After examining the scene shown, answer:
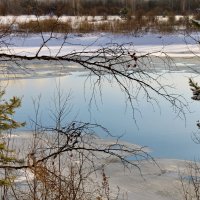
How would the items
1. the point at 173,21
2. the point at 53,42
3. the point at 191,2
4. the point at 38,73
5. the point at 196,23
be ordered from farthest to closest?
the point at 191,2, the point at 173,21, the point at 53,42, the point at 38,73, the point at 196,23

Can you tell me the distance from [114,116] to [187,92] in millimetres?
2510

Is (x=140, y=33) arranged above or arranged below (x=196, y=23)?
below

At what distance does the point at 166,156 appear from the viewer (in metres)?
7.79

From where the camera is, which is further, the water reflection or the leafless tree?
the water reflection

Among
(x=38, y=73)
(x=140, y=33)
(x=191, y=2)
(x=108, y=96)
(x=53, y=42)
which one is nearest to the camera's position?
(x=108, y=96)

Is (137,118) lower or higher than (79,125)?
lower

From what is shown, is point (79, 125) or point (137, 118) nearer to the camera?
point (79, 125)

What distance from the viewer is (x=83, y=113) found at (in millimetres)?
9711

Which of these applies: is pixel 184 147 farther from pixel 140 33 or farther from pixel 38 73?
pixel 140 33

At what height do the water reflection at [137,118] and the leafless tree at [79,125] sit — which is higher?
the leafless tree at [79,125]

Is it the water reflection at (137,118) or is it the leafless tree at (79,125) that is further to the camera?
the water reflection at (137,118)

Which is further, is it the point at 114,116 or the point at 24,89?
the point at 24,89

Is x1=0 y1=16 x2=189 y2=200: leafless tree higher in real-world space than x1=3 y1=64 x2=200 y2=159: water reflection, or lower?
higher

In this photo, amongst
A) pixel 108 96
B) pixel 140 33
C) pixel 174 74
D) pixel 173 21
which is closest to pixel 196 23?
pixel 108 96
